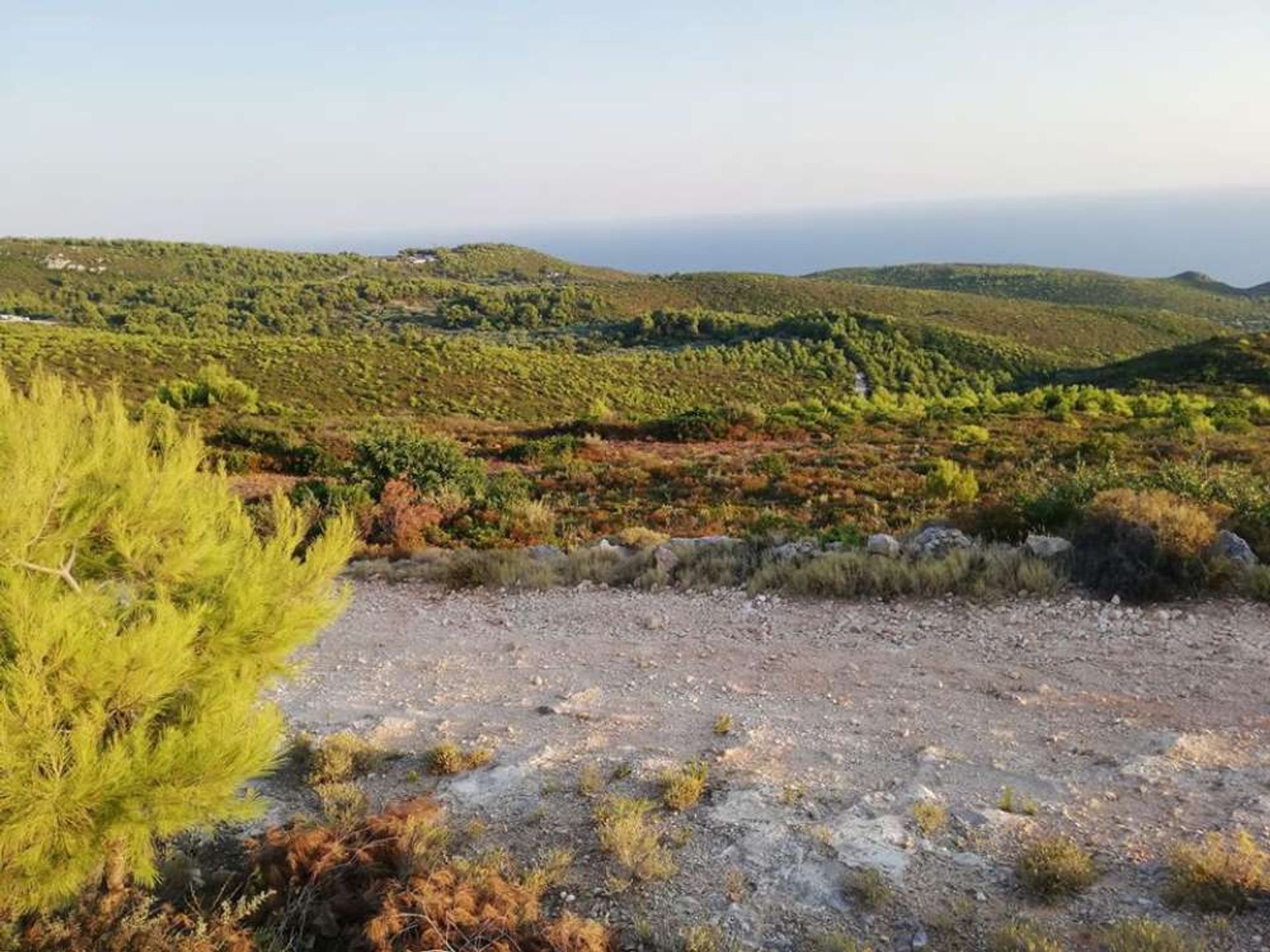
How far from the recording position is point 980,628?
24.1 ft

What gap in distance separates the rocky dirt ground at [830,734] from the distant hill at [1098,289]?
83.3 m

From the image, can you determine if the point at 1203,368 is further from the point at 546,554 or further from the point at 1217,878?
the point at 1217,878

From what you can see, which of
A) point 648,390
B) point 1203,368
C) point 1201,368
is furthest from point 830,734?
point 1201,368

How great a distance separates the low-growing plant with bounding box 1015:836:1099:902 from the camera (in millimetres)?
3873

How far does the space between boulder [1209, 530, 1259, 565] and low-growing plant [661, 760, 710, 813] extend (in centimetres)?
559

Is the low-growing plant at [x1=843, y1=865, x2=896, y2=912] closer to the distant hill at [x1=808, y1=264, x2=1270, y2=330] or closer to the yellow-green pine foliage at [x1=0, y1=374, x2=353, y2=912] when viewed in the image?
the yellow-green pine foliage at [x1=0, y1=374, x2=353, y2=912]

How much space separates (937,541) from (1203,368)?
1311 inches

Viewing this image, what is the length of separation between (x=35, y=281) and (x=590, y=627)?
78.0m

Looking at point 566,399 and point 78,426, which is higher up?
point 78,426

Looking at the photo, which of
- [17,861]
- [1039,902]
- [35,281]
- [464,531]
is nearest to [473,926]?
[17,861]

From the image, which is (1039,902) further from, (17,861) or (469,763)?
(17,861)

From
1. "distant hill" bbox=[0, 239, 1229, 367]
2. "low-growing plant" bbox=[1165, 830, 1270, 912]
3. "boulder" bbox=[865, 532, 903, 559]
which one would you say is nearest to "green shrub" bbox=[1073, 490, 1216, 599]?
"boulder" bbox=[865, 532, 903, 559]

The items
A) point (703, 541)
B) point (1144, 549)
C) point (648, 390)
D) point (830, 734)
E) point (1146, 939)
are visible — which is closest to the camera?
point (1146, 939)

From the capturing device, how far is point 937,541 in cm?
916
